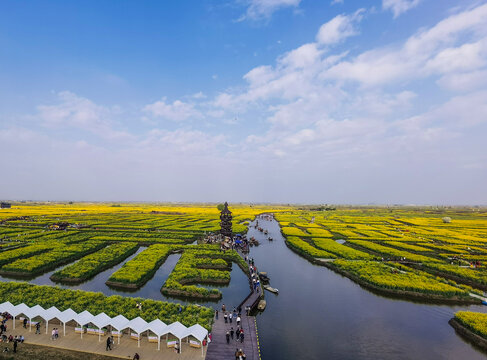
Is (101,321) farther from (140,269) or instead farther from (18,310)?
(140,269)

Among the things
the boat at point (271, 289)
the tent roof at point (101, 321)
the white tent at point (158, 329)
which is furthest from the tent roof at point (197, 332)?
the boat at point (271, 289)

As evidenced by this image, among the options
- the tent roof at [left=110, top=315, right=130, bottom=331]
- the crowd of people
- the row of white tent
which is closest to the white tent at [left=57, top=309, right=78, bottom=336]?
the row of white tent

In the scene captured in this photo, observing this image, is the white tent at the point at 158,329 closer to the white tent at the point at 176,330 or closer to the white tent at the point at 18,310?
the white tent at the point at 176,330

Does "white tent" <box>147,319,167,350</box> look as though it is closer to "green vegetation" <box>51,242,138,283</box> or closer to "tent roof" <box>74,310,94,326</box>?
"tent roof" <box>74,310,94,326</box>

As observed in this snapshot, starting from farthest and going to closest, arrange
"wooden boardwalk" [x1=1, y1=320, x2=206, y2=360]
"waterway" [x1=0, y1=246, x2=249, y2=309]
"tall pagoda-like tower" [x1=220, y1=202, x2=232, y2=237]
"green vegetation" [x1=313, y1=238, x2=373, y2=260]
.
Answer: "tall pagoda-like tower" [x1=220, y1=202, x2=232, y2=237] → "green vegetation" [x1=313, y1=238, x2=373, y2=260] → "waterway" [x1=0, y1=246, x2=249, y2=309] → "wooden boardwalk" [x1=1, y1=320, x2=206, y2=360]

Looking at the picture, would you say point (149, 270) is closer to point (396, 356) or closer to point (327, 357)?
point (327, 357)
